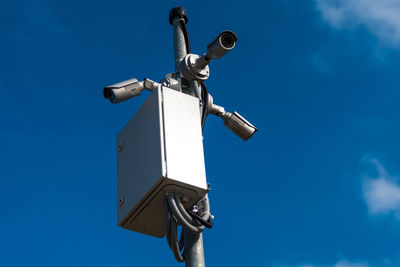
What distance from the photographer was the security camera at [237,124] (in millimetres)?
5555

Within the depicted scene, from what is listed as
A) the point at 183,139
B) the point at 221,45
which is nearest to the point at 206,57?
the point at 221,45

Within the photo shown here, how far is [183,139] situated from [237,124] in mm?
981

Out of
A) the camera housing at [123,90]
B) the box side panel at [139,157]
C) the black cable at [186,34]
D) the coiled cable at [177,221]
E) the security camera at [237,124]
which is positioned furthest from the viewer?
the black cable at [186,34]

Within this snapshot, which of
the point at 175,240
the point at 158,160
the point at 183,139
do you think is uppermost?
the point at 183,139

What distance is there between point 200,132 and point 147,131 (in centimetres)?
37

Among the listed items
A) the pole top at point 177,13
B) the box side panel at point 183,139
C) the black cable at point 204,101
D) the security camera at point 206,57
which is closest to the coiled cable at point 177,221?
the box side panel at point 183,139

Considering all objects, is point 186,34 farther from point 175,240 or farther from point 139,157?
point 175,240

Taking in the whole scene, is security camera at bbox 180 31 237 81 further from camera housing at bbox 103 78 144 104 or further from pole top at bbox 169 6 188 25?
pole top at bbox 169 6 188 25

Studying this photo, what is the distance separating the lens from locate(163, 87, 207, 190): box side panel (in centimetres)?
452

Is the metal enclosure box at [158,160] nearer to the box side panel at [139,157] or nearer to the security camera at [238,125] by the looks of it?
the box side panel at [139,157]

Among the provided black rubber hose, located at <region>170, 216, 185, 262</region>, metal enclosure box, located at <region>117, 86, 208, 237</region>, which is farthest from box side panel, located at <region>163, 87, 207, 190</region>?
black rubber hose, located at <region>170, 216, 185, 262</region>

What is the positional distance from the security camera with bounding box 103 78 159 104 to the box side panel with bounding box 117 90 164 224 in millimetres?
179

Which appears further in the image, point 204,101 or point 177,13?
point 177,13

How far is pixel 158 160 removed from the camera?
14.9 ft
